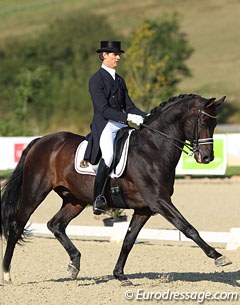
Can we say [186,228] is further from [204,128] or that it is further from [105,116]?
[105,116]

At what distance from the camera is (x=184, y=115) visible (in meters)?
8.43

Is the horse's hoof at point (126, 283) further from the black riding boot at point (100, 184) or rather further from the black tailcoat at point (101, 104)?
the black tailcoat at point (101, 104)

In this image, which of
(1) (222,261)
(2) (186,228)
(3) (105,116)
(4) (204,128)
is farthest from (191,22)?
(1) (222,261)

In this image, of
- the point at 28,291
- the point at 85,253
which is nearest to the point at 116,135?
the point at 28,291

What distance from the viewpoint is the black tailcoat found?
8647 millimetres

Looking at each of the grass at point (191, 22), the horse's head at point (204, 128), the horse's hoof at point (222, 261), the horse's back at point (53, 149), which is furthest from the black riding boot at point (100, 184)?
the grass at point (191, 22)

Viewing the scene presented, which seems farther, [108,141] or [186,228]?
[108,141]

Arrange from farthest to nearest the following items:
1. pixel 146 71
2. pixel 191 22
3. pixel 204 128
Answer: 1. pixel 191 22
2. pixel 146 71
3. pixel 204 128

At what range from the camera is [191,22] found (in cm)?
7200

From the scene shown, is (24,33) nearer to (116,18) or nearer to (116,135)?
(116,18)

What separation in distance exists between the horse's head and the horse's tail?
2.22 meters

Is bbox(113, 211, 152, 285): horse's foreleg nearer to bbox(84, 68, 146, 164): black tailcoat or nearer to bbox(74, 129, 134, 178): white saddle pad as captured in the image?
bbox(74, 129, 134, 178): white saddle pad

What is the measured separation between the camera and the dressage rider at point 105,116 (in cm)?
858

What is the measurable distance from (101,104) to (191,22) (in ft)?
212
